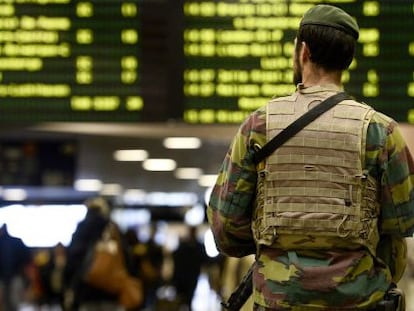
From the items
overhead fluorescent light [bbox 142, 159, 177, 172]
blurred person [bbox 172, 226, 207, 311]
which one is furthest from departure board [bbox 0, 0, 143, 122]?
overhead fluorescent light [bbox 142, 159, 177, 172]

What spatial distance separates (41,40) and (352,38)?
4.36 metres

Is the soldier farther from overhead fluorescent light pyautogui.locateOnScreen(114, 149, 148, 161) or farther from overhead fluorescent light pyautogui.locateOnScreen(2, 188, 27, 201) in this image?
overhead fluorescent light pyautogui.locateOnScreen(2, 188, 27, 201)

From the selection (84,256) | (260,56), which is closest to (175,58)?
(260,56)

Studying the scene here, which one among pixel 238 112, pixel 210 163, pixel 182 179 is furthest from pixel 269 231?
pixel 182 179

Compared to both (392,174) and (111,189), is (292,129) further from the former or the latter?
(111,189)

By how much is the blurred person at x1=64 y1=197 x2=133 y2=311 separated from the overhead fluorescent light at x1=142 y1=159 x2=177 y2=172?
375 inches

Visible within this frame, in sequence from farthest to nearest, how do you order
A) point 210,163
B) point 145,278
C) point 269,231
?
point 210,163 → point 145,278 → point 269,231

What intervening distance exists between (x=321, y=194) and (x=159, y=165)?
61.8ft

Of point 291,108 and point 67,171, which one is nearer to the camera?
point 291,108

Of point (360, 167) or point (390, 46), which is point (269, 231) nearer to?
point (360, 167)

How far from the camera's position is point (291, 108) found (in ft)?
10.3

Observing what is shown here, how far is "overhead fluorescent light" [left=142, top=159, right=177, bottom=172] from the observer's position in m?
20.6

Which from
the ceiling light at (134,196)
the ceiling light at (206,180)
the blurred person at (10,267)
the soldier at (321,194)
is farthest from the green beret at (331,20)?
the ceiling light at (134,196)

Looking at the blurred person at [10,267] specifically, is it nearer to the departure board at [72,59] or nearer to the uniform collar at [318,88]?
the departure board at [72,59]
